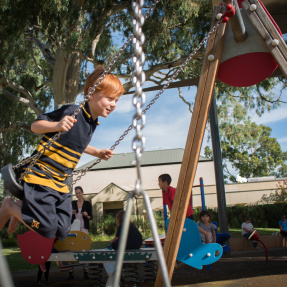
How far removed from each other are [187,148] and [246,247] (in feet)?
23.8

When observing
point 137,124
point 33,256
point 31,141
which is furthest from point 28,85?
point 137,124

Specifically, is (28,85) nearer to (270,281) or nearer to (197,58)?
(197,58)

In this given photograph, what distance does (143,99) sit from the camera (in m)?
0.94

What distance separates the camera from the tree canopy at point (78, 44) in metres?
9.10

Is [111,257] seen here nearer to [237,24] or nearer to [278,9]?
[237,24]

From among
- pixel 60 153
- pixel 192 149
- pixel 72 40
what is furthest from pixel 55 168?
pixel 72 40

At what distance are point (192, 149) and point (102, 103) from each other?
688mm

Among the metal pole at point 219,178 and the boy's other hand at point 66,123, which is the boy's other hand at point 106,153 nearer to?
the boy's other hand at point 66,123

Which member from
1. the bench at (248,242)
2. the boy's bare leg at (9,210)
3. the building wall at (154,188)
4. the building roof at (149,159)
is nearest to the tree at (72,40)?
the bench at (248,242)

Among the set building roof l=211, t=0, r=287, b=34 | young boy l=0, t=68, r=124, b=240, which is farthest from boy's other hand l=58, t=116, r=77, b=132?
building roof l=211, t=0, r=287, b=34

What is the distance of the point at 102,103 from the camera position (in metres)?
2.34

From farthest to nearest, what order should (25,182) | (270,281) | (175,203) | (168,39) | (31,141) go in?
(31,141), (168,39), (270,281), (175,203), (25,182)

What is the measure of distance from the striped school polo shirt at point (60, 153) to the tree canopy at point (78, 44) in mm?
7314

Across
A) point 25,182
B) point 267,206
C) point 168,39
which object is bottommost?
point 25,182
